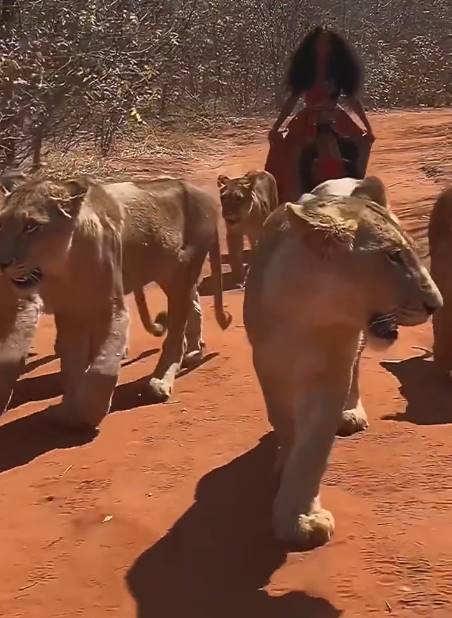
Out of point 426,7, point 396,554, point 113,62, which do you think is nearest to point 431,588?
point 396,554

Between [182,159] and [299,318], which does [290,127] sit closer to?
[299,318]

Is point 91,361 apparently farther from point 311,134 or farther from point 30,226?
point 311,134

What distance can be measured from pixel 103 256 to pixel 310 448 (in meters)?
1.81

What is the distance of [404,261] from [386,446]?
1.55 m

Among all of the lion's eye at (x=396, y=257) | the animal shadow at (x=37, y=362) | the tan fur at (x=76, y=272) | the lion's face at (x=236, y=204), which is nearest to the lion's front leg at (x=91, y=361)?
the tan fur at (x=76, y=272)

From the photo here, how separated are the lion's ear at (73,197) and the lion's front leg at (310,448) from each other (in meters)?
1.56

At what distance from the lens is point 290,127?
6426 mm

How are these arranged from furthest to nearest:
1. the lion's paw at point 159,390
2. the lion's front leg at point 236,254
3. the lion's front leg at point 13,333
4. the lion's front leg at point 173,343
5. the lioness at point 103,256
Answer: the lion's front leg at point 236,254 < the lion's front leg at point 173,343 < the lion's paw at point 159,390 < the lion's front leg at point 13,333 < the lioness at point 103,256

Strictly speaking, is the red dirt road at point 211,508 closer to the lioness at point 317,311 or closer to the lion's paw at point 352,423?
the lion's paw at point 352,423

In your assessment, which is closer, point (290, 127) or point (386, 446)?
point (386, 446)

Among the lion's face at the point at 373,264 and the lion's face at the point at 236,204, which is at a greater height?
the lion's face at the point at 373,264

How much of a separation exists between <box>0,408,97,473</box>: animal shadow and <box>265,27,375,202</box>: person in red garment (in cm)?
228

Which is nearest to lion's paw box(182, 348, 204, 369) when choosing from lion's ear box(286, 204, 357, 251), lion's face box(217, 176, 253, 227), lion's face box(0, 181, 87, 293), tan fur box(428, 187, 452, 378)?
tan fur box(428, 187, 452, 378)

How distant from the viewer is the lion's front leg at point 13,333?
4883 millimetres
